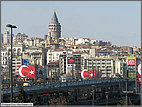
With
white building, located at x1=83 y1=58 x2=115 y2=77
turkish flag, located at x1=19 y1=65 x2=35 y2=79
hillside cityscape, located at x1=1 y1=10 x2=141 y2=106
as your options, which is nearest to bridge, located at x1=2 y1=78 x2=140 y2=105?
hillside cityscape, located at x1=1 y1=10 x2=141 y2=106

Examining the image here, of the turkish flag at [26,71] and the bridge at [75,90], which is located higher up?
the turkish flag at [26,71]

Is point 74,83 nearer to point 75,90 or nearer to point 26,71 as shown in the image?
point 75,90

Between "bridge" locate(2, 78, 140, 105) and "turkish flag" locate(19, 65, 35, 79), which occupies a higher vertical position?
"turkish flag" locate(19, 65, 35, 79)

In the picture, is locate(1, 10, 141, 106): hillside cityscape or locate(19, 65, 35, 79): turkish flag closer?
locate(1, 10, 141, 106): hillside cityscape

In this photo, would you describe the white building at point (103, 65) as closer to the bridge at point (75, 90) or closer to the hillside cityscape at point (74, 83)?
the hillside cityscape at point (74, 83)

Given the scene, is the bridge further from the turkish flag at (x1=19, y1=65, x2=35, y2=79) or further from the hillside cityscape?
the turkish flag at (x1=19, y1=65, x2=35, y2=79)

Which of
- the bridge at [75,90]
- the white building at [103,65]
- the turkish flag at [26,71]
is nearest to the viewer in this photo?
the bridge at [75,90]

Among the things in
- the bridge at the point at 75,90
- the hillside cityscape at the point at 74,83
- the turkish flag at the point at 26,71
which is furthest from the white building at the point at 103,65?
the bridge at the point at 75,90

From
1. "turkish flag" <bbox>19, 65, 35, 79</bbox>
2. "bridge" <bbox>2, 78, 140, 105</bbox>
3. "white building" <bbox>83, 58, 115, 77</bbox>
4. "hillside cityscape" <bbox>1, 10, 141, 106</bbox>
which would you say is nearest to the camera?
"hillside cityscape" <bbox>1, 10, 141, 106</bbox>
